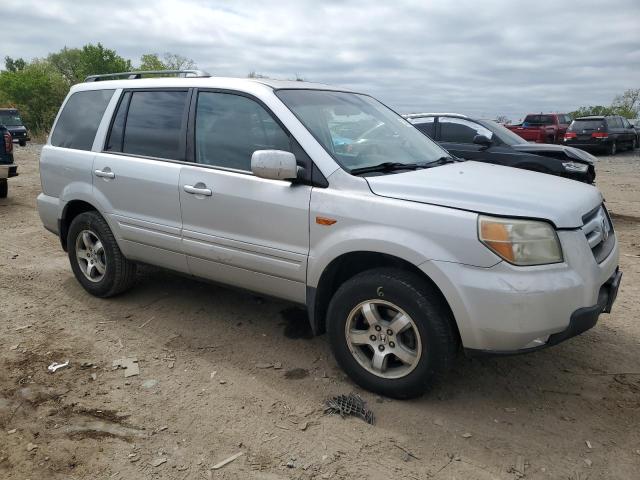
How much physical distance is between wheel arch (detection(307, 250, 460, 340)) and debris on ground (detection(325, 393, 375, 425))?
0.45m

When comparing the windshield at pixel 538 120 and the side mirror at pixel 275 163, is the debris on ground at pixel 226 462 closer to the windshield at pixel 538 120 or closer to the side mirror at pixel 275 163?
the side mirror at pixel 275 163

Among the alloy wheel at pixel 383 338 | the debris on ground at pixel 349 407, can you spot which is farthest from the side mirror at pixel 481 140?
the debris on ground at pixel 349 407

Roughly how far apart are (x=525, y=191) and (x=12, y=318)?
403 centimetres

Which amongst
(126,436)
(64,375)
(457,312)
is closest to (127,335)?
(64,375)

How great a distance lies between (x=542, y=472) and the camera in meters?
2.58

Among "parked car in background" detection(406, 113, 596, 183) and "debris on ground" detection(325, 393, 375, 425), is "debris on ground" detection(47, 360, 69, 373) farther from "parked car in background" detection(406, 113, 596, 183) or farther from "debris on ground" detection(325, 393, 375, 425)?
"parked car in background" detection(406, 113, 596, 183)

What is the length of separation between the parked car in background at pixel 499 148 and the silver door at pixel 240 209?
5530 mm

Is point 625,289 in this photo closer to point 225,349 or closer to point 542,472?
point 542,472

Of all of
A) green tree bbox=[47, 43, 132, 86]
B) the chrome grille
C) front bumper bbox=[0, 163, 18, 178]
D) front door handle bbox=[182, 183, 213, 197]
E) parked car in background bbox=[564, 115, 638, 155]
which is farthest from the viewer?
green tree bbox=[47, 43, 132, 86]

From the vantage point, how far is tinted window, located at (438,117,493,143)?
901cm

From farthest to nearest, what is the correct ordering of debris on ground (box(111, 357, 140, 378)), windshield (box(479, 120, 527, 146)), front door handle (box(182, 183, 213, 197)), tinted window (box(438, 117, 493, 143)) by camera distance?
tinted window (box(438, 117, 493, 143)) < windshield (box(479, 120, 527, 146)) < front door handle (box(182, 183, 213, 197)) < debris on ground (box(111, 357, 140, 378))

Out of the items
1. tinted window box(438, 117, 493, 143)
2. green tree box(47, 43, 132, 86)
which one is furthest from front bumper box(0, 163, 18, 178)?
green tree box(47, 43, 132, 86)

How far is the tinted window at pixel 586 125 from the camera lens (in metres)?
20.7

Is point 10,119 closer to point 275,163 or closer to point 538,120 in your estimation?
point 538,120
